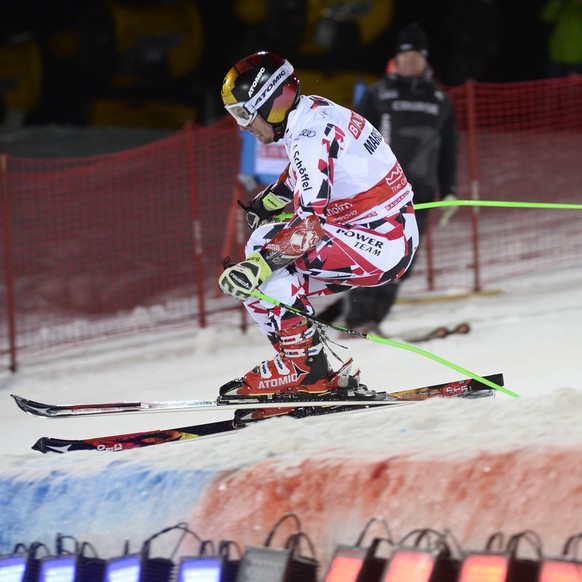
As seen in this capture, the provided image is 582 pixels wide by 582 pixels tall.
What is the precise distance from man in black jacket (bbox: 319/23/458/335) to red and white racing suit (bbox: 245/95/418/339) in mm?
2591

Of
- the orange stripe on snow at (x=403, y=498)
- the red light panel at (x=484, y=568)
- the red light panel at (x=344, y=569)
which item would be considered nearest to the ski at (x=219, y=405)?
the orange stripe on snow at (x=403, y=498)

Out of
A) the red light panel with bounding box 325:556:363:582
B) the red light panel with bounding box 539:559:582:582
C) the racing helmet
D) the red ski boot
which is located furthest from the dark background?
the red light panel with bounding box 539:559:582:582

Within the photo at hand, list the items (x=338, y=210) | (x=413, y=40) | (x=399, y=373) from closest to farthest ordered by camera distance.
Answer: (x=338, y=210) → (x=399, y=373) → (x=413, y=40)

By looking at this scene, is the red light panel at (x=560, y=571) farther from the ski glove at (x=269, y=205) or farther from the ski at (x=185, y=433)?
the ski glove at (x=269, y=205)

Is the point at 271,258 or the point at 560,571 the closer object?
the point at 560,571

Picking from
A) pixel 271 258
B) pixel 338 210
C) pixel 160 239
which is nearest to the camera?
pixel 271 258

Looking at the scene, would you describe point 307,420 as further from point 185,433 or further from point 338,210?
point 338,210

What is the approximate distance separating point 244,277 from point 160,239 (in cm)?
528

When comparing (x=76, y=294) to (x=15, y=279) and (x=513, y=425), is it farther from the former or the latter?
(x=513, y=425)

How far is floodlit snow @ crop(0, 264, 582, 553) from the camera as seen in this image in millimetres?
4691

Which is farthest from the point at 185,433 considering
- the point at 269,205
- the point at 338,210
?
the point at 338,210

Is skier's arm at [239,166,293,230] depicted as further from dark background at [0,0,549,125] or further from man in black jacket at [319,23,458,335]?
dark background at [0,0,549,125]

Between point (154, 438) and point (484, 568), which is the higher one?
point (154, 438)

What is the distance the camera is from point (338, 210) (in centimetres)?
544
